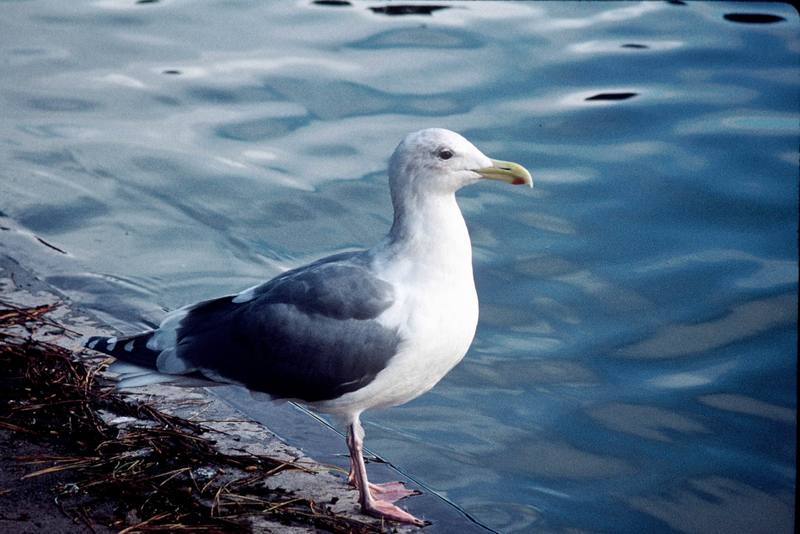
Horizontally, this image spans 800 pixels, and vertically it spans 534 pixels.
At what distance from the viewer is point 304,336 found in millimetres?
4430

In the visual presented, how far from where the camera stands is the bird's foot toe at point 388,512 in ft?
13.7

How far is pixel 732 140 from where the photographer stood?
916cm

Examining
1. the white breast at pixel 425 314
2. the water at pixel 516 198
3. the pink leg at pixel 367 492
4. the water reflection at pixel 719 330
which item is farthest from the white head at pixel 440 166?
the water reflection at pixel 719 330

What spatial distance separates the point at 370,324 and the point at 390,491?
673 mm

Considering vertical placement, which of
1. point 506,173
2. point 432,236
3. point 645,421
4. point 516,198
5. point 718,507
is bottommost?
point 718,507

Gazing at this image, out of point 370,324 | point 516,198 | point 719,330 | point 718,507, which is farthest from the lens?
point 516,198

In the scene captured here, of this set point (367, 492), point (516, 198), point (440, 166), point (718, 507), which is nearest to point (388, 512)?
point (367, 492)

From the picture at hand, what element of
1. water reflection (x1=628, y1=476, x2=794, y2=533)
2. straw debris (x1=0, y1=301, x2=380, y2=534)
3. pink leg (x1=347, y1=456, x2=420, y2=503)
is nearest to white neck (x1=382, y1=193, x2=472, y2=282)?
pink leg (x1=347, y1=456, x2=420, y2=503)

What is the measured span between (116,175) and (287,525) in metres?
5.22

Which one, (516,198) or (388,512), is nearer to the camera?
(388,512)

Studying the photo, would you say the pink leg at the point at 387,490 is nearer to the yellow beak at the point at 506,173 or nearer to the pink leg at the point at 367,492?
the pink leg at the point at 367,492

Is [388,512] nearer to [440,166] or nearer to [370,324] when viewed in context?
Answer: [370,324]

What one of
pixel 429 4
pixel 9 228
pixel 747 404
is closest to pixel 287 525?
pixel 747 404

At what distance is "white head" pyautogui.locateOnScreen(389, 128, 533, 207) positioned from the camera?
14.4ft
